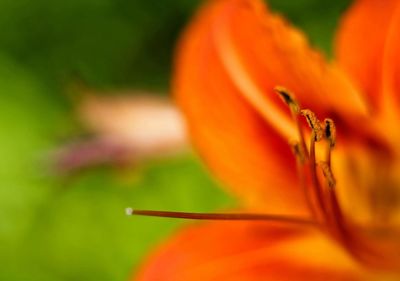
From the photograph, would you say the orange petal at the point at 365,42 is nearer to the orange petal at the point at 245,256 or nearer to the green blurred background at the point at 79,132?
the orange petal at the point at 245,256

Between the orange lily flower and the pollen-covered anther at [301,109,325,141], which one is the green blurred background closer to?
the orange lily flower

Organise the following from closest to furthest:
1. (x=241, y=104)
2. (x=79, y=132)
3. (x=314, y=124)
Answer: (x=314, y=124)
(x=241, y=104)
(x=79, y=132)

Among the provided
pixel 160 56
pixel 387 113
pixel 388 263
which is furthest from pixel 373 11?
pixel 160 56

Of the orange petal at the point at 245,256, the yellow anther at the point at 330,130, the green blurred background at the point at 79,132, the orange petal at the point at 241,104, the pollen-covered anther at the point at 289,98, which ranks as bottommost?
the orange petal at the point at 245,256

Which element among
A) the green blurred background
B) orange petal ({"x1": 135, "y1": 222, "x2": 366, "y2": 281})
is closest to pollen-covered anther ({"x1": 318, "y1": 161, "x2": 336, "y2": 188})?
orange petal ({"x1": 135, "y1": 222, "x2": 366, "y2": 281})

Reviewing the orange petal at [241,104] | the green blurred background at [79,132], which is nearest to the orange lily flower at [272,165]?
the orange petal at [241,104]

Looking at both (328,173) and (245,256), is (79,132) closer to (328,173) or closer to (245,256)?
(245,256)

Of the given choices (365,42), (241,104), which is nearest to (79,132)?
(241,104)
